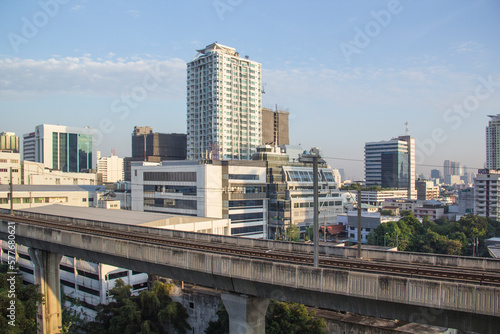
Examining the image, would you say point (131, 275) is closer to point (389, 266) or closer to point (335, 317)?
Result: point (335, 317)

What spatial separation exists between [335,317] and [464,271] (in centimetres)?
1142

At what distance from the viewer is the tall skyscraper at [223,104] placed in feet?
391

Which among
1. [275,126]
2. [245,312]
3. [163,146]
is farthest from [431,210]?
[245,312]

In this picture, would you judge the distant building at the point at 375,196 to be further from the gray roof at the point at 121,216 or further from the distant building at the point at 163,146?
the gray roof at the point at 121,216

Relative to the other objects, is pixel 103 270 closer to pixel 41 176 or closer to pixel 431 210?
pixel 41 176

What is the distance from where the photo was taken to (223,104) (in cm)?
11981

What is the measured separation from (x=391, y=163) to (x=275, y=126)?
6911cm

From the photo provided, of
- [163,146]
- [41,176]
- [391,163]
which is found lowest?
[41,176]

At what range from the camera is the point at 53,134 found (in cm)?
19200

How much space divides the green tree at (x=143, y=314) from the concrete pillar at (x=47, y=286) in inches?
140

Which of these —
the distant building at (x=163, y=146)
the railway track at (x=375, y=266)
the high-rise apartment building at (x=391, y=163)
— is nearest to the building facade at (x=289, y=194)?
the railway track at (x=375, y=266)

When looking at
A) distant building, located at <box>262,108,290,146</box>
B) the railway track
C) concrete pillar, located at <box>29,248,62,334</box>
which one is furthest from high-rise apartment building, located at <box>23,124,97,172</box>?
the railway track

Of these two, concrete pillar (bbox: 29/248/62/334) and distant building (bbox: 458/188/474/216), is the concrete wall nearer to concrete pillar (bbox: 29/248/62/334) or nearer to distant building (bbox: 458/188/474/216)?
concrete pillar (bbox: 29/248/62/334)

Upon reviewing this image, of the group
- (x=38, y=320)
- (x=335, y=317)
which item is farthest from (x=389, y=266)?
(x=38, y=320)
